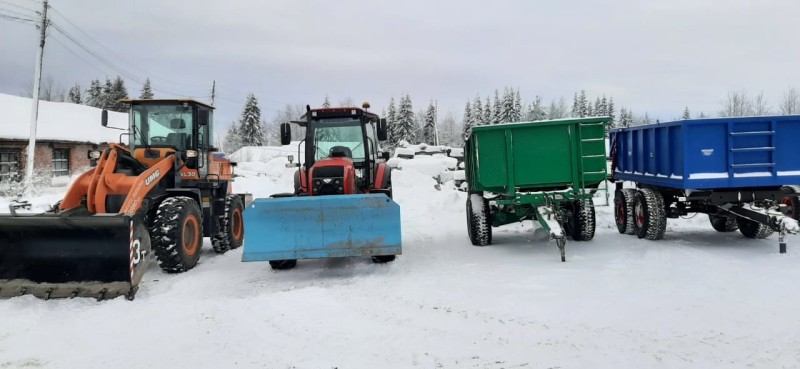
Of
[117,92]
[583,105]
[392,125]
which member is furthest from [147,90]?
[583,105]

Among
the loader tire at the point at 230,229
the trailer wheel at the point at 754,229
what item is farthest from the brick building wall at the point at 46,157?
the trailer wheel at the point at 754,229

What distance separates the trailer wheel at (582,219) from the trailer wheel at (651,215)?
99cm

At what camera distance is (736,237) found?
9.83 meters

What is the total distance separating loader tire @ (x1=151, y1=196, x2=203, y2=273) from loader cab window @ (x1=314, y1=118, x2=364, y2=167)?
2359 mm

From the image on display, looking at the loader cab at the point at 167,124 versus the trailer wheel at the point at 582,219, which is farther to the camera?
the trailer wheel at the point at 582,219

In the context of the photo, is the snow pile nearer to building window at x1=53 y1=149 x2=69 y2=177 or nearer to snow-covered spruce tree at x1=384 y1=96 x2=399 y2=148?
snow-covered spruce tree at x1=384 y1=96 x2=399 y2=148

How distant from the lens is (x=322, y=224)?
7.38 meters

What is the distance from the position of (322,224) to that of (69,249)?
3.30 meters

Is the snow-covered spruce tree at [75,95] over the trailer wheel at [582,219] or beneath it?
over

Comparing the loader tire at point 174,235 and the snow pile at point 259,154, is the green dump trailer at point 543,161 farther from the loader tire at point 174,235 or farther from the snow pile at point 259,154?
the snow pile at point 259,154

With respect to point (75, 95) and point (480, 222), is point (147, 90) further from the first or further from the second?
point (480, 222)

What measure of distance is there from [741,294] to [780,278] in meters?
1.16

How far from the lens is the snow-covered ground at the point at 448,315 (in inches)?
170

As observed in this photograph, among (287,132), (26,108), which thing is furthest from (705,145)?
(26,108)
